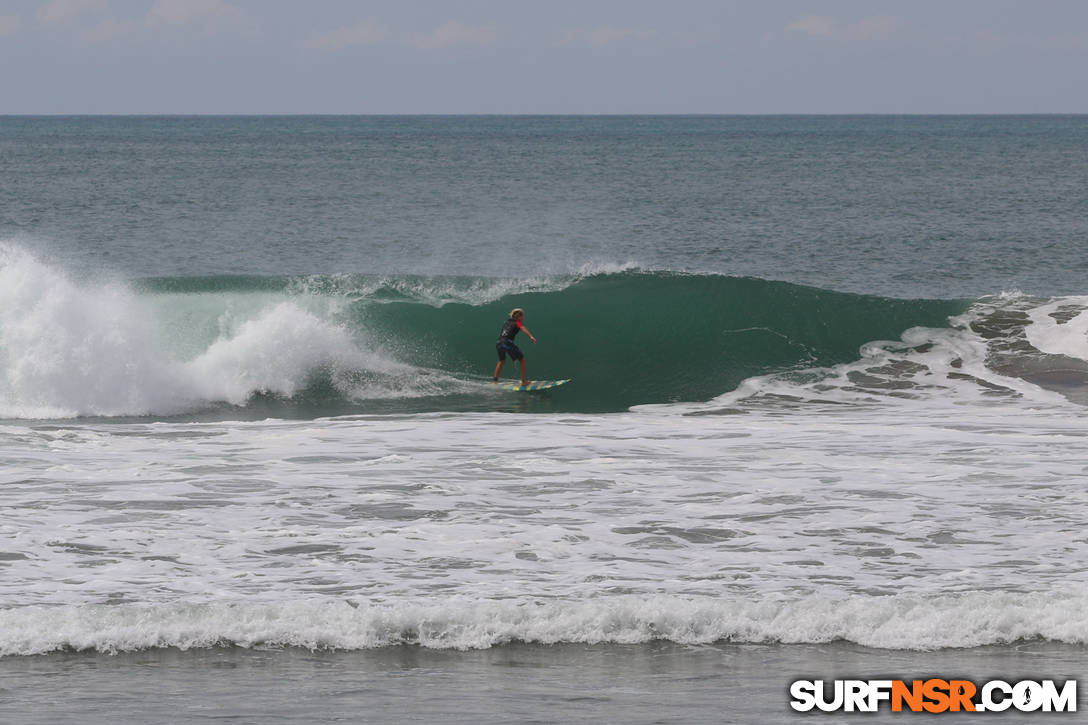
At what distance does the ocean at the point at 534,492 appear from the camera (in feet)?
24.9

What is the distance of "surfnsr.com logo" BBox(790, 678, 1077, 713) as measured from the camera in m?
7.00

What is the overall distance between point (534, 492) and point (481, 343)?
31.7 ft

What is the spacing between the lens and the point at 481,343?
834 inches

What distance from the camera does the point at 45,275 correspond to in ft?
61.2

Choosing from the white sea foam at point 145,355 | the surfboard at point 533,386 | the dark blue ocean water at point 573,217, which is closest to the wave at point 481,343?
the white sea foam at point 145,355

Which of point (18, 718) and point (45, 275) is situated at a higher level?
point (45, 275)

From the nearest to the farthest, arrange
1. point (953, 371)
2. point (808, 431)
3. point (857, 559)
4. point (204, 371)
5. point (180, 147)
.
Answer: point (857, 559), point (808, 431), point (204, 371), point (953, 371), point (180, 147)

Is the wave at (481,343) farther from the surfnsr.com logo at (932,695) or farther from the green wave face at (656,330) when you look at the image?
the surfnsr.com logo at (932,695)

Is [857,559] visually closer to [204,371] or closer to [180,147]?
[204,371]

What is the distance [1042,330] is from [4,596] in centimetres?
1797

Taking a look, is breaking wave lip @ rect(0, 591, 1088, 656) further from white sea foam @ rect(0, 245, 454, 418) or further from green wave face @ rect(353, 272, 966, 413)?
green wave face @ rect(353, 272, 966, 413)

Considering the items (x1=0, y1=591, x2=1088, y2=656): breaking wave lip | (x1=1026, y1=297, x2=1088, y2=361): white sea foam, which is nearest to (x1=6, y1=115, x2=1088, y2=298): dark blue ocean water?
(x1=1026, y1=297, x2=1088, y2=361): white sea foam

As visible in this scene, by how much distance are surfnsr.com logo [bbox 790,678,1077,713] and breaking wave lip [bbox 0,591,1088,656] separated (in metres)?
0.61

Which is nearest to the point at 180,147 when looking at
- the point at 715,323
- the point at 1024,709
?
the point at 715,323
